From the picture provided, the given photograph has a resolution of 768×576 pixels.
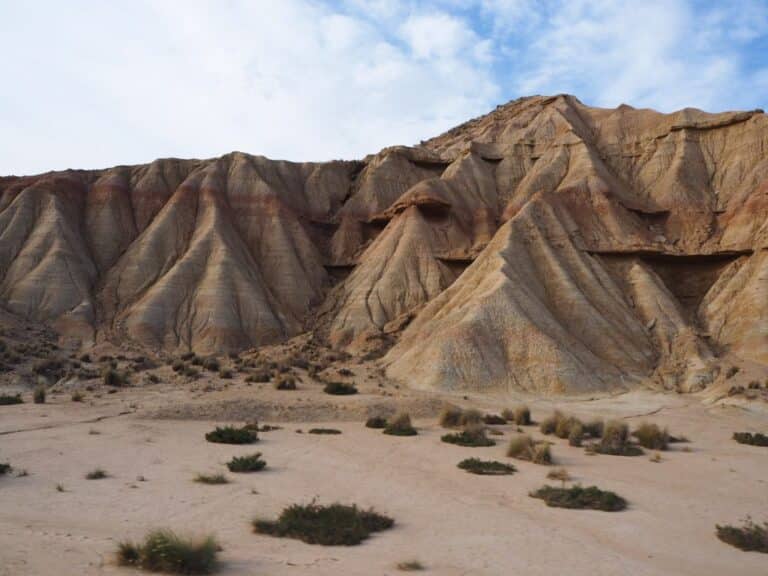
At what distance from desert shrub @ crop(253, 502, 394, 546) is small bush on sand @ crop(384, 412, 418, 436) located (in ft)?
30.3

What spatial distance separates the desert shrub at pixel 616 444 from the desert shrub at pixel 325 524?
9.80 meters

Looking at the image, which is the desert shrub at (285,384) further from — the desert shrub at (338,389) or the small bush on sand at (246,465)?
the small bush on sand at (246,465)

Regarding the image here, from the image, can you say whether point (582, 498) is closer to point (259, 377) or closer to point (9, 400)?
point (9, 400)

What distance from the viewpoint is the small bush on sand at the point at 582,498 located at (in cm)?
1184

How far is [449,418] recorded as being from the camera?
73.4 feet

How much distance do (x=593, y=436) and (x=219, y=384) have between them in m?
16.0

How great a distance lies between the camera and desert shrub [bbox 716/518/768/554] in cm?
979

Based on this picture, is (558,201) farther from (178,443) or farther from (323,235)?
(178,443)

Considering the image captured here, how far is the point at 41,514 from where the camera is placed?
9.82 meters

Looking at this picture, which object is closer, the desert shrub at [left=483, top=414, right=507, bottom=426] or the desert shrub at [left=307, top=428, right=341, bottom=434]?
the desert shrub at [left=307, top=428, right=341, bottom=434]

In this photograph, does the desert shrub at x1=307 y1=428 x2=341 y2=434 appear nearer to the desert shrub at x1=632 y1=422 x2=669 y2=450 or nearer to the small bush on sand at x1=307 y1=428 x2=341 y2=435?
the small bush on sand at x1=307 y1=428 x2=341 y2=435

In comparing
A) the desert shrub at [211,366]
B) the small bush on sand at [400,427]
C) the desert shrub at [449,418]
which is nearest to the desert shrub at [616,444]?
the desert shrub at [449,418]

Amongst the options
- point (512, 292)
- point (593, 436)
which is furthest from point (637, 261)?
point (593, 436)

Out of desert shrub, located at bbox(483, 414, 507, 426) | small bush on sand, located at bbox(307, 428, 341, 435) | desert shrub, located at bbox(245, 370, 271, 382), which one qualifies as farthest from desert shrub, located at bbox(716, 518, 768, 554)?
desert shrub, located at bbox(245, 370, 271, 382)
